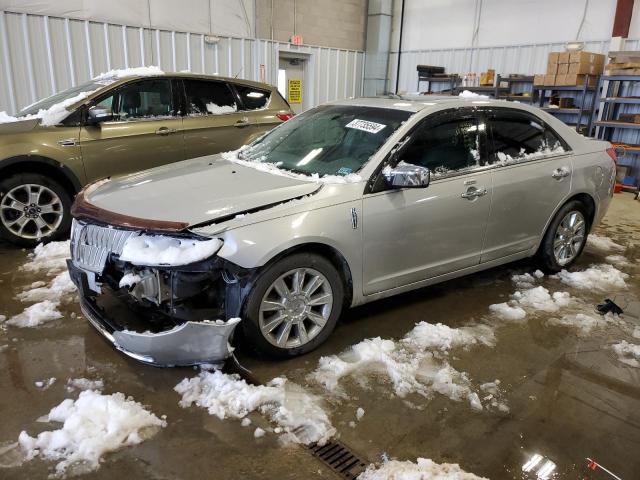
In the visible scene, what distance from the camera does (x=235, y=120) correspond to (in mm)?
6020

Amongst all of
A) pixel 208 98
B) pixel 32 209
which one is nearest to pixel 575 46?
pixel 208 98

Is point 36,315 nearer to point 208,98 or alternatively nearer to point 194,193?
point 194,193

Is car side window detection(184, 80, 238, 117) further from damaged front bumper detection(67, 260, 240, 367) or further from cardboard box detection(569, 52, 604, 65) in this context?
cardboard box detection(569, 52, 604, 65)

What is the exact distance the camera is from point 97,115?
500 centimetres

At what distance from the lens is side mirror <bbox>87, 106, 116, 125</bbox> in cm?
501

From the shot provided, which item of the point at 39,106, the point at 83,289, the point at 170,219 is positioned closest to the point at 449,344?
the point at 170,219

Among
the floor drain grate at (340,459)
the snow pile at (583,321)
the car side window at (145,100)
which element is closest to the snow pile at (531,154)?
the snow pile at (583,321)

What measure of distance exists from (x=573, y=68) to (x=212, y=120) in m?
6.71

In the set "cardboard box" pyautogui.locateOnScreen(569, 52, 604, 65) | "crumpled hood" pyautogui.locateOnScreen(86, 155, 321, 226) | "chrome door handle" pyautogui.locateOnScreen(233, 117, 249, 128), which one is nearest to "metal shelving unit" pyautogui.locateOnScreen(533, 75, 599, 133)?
"cardboard box" pyautogui.locateOnScreen(569, 52, 604, 65)

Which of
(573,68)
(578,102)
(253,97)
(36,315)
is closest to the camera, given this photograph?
(36,315)

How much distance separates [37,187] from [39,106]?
1.09 m

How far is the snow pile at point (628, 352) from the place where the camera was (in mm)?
3244

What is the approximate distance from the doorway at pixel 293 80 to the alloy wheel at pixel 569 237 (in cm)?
747

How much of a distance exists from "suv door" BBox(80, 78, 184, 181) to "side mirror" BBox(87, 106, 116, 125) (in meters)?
0.05
